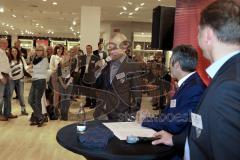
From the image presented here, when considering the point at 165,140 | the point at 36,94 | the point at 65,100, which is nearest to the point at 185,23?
the point at 165,140

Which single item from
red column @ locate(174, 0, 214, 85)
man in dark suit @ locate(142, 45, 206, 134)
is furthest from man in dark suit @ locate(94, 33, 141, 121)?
red column @ locate(174, 0, 214, 85)

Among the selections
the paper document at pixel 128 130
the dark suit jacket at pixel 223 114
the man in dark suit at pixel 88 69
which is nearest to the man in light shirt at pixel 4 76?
the man in dark suit at pixel 88 69

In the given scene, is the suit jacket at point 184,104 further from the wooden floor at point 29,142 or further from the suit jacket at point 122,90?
the wooden floor at point 29,142

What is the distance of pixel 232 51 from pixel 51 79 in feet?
17.5

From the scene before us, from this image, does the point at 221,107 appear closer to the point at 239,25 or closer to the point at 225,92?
the point at 225,92

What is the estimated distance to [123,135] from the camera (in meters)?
2.12

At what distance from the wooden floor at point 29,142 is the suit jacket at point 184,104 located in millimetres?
2353

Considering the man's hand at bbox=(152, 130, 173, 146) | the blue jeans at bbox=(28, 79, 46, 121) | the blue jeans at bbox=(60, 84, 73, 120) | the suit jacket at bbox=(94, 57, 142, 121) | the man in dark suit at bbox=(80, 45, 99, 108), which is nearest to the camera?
the man's hand at bbox=(152, 130, 173, 146)

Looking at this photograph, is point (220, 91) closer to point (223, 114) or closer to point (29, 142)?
point (223, 114)

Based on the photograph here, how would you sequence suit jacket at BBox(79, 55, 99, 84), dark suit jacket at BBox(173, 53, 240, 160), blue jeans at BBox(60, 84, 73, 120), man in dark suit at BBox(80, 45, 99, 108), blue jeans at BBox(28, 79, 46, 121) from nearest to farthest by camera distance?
dark suit jacket at BBox(173, 53, 240, 160) → blue jeans at BBox(60, 84, 73, 120) → blue jeans at BBox(28, 79, 46, 121) → man in dark suit at BBox(80, 45, 99, 108) → suit jacket at BBox(79, 55, 99, 84)

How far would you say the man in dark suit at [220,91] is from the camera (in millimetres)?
1069

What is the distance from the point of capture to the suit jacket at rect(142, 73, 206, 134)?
2.06m

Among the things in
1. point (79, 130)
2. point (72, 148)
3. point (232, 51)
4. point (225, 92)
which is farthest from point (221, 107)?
point (79, 130)

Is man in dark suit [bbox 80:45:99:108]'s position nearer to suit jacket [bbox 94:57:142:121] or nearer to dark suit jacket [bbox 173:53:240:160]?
suit jacket [bbox 94:57:142:121]
